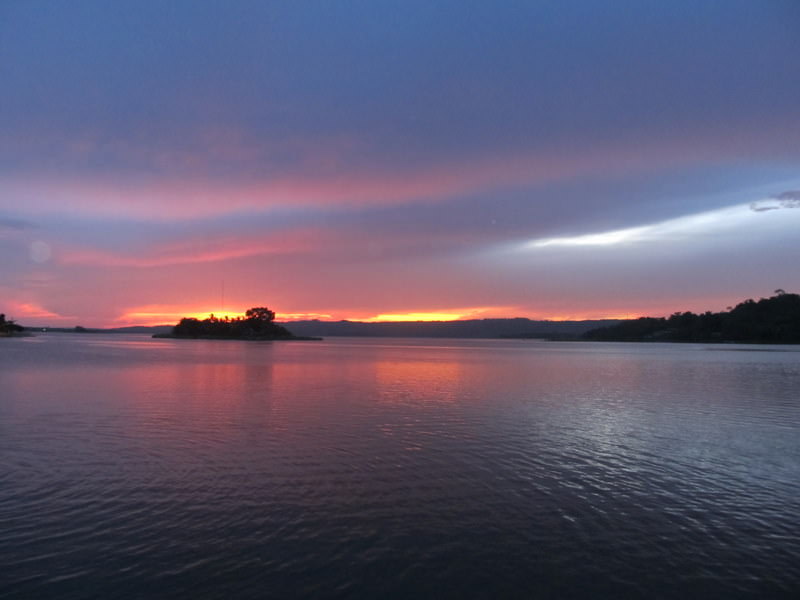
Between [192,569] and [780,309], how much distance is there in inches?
8471

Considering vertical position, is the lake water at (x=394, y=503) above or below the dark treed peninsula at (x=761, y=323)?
below

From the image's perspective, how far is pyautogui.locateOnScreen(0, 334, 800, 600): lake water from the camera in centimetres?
844

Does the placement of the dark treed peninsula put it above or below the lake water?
above

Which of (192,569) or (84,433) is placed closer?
(192,569)

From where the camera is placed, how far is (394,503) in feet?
38.8

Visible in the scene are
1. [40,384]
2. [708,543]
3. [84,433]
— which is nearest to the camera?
[708,543]

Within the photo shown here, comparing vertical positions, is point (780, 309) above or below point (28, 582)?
above

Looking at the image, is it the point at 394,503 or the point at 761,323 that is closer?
the point at 394,503

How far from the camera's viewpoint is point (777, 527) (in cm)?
1076

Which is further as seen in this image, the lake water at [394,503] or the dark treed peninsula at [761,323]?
the dark treed peninsula at [761,323]

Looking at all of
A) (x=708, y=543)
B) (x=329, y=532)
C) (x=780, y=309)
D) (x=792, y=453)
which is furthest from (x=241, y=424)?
(x=780, y=309)

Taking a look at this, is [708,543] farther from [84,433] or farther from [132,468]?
[84,433]

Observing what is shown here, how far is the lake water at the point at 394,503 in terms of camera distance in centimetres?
844

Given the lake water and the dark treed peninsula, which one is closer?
the lake water
